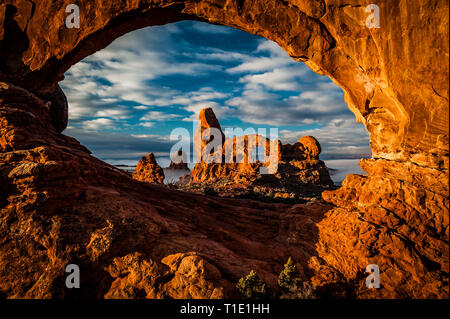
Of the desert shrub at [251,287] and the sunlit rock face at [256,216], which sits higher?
the sunlit rock face at [256,216]

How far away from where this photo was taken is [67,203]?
805cm

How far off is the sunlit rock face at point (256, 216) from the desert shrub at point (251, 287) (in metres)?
0.58

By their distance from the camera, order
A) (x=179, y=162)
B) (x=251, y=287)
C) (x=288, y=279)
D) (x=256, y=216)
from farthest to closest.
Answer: (x=179, y=162) < (x=256, y=216) < (x=288, y=279) < (x=251, y=287)

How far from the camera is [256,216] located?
39.7 ft

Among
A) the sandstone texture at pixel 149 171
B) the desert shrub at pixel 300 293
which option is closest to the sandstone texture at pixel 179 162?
the sandstone texture at pixel 149 171

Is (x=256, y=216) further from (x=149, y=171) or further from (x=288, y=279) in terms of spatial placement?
(x=149, y=171)

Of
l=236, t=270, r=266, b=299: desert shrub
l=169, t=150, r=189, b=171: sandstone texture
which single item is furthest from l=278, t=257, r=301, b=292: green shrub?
l=169, t=150, r=189, b=171: sandstone texture

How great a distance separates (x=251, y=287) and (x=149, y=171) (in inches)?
1309

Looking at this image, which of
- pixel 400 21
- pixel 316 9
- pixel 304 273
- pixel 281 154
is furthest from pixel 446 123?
pixel 281 154

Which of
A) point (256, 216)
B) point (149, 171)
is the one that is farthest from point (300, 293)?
point (149, 171)

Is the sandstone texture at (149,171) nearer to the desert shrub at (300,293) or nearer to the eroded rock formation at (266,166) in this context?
the eroded rock formation at (266,166)

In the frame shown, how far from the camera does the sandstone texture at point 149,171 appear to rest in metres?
36.3

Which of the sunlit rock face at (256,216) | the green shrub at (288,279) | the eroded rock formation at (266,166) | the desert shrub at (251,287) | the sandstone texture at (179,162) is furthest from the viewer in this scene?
the sandstone texture at (179,162)

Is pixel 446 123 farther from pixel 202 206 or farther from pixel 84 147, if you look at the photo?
pixel 84 147
